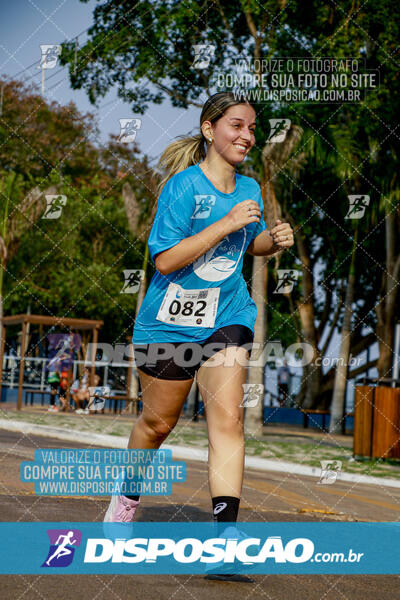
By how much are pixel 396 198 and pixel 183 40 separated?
530cm

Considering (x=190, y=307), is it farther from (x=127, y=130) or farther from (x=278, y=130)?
(x=278, y=130)

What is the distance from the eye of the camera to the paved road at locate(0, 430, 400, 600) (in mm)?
3580

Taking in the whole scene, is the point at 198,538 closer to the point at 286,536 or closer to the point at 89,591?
the point at 286,536

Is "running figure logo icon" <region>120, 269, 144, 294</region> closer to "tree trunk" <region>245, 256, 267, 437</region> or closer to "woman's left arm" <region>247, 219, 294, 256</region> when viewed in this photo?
"woman's left arm" <region>247, 219, 294, 256</region>

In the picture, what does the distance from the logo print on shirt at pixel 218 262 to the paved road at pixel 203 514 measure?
126 centimetres

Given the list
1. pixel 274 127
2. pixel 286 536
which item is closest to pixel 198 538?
pixel 286 536

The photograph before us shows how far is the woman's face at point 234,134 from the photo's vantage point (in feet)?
13.7

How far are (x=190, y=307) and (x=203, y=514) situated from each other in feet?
7.38

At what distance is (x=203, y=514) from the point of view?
5.88 m

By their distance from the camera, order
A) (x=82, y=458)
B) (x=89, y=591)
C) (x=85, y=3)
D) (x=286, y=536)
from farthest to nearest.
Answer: (x=85, y=3) → (x=82, y=458) → (x=286, y=536) → (x=89, y=591)

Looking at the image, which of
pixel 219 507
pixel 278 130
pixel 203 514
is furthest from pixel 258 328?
pixel 219 507

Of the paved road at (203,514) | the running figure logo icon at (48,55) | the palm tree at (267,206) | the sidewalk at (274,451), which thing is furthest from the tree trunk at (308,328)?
the paved road at (203,514)

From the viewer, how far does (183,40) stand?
19.0 metres

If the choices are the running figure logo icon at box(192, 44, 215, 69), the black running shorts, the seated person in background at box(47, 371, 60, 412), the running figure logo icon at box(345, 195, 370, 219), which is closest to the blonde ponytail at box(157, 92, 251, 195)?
the black running shorts
